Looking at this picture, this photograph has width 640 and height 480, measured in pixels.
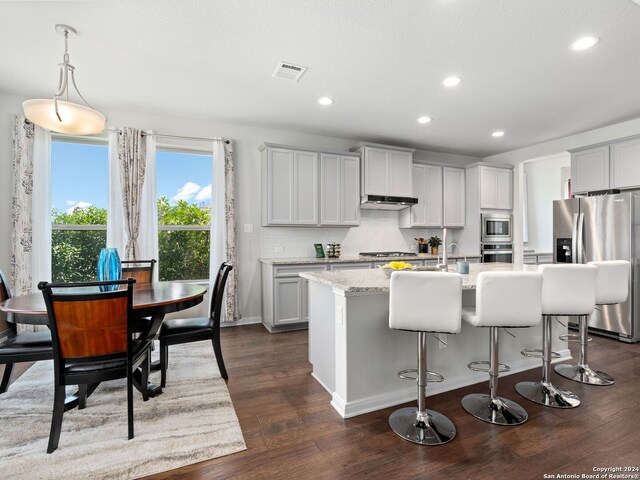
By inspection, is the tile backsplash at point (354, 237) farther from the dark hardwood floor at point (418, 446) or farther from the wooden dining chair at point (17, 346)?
the wooden dining chair at point (17, 346)

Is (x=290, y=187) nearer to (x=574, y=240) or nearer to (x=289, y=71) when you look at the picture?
(x=289, y=71)

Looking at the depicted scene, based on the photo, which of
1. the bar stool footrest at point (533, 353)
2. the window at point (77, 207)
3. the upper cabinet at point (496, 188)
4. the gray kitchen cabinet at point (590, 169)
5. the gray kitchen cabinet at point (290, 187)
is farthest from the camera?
the upper cabinet at point (496, 188)

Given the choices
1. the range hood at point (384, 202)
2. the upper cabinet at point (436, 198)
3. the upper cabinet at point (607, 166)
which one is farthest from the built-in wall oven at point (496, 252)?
the range hood at point (384, 202)

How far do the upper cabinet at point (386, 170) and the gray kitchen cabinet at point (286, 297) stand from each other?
5.11 feet

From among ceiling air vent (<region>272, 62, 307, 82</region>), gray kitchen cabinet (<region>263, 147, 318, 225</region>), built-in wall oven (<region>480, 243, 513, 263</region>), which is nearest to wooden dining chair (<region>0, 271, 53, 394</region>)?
gray kitchen cabinet (<region>263, 147, 318, 225</region>)

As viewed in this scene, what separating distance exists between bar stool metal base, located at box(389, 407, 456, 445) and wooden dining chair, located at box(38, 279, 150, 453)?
1.63 meters

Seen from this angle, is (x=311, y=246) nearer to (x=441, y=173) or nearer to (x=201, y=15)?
(x=441, y=173)

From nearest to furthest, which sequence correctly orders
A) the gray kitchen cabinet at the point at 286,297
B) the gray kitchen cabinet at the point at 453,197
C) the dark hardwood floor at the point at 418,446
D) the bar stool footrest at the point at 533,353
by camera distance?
1. the dark hardwood floor at the point at 418,446
2. the bar stool footrest at the point at 533,353
3. the gray kitchen cabinet at the point at 286,297
4. the gray kitchen cabinet at the point at 453,197

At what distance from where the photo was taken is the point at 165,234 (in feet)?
14.6

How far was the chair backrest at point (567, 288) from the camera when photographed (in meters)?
2.27

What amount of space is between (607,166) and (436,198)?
7.39 ft

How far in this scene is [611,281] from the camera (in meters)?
2.71

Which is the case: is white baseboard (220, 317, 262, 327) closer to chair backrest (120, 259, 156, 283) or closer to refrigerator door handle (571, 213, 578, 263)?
chair backrest (120, 259, 156, 283)

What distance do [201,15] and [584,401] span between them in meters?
3.89
